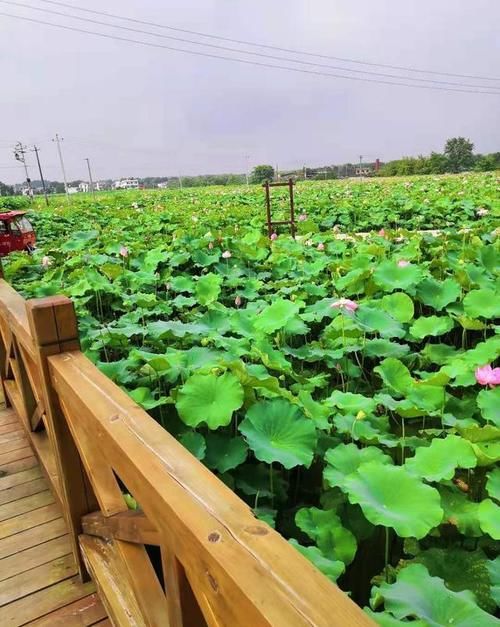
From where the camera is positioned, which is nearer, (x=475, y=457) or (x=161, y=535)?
(x=161, y=535)

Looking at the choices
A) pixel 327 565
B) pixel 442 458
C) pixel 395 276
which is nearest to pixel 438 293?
pixel 395 276

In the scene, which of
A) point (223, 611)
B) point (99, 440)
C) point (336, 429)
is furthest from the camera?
point (336, 429)

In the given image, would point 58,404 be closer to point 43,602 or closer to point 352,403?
point 43,602

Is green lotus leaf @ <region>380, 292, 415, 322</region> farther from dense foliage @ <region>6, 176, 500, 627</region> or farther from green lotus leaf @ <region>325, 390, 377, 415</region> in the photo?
green lotus leaf @ <region>325, 390, 377, 415</region>

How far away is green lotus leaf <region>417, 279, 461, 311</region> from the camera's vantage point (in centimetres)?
244

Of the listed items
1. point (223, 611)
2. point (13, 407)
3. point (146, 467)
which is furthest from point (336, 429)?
point (13, 407)

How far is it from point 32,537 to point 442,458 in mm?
1202

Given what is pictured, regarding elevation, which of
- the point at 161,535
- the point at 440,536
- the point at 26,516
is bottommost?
the point at 26,516

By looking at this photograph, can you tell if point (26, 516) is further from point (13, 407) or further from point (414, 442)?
point (414, 442)

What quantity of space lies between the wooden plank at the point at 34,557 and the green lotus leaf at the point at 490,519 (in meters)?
1.12

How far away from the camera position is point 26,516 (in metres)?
1.62

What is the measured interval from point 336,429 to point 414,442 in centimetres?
21

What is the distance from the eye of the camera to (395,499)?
0.98 metres

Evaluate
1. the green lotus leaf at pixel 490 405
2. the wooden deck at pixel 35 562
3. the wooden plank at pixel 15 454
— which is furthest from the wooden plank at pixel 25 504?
the green lotus leaf at pixel 490 405
